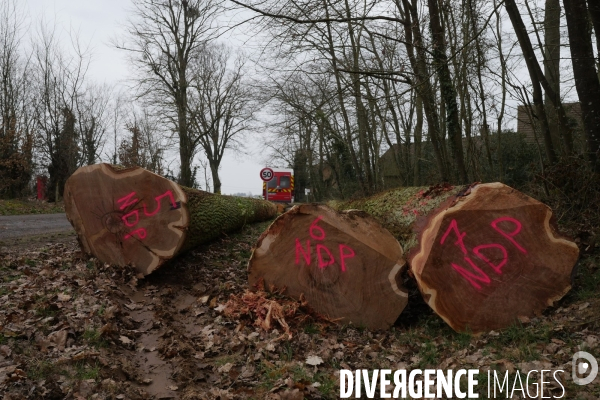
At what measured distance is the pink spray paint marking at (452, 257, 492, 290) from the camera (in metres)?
4.82

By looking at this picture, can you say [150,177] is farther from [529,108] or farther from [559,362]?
[529,108]

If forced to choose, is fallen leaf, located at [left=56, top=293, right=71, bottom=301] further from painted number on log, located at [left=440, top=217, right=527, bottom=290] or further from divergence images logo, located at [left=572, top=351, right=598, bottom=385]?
divergence images logo, located at [left=572, top=351, right=598, bottom=385]

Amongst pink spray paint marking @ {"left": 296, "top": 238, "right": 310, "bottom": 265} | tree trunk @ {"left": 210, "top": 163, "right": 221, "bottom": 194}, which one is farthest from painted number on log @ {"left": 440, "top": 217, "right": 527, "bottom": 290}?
tree trunk @ {"left": 210, "top": 163, "right": 221, "bottom": 194}

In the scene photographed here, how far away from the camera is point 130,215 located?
21.3ft

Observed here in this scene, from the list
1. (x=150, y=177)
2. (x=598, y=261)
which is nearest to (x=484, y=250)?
(x=598, y=261)

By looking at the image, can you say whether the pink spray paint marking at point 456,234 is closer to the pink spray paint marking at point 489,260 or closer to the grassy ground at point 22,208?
the pink spray paint marking at point 489,260

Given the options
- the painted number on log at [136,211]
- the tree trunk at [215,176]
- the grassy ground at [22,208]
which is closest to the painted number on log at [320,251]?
the painted number on log at [136,211]

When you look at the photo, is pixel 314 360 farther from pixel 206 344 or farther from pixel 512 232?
pixel 512 232

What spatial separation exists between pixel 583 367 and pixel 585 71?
447cm

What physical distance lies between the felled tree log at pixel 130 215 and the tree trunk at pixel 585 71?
17.5 ft

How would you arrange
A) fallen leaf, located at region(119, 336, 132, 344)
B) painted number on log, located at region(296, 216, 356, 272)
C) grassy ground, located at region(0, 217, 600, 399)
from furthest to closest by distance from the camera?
painted number on log, located at region(296, 216, 356, 272)
fallen leaf, located at region(119, 336, 132, 344)
grassy ground, located at region(0, 217, 600, 399)

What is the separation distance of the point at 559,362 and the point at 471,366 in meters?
0.63

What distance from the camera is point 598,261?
5414 millimetres

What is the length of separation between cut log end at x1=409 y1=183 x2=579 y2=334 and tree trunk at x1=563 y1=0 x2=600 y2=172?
2.20 metres
